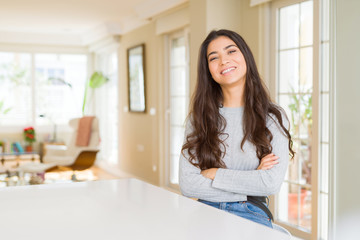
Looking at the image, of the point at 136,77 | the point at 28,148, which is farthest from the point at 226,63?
the point at 28,148

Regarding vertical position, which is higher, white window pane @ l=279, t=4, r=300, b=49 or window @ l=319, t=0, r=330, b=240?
white window pane @ l=279, t=4, r=300, b=49

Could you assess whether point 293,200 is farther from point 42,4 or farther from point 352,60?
point 42,4

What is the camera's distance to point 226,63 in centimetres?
167

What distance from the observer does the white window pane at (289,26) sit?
358cm

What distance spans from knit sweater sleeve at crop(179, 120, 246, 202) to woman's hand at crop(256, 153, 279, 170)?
0.13 m

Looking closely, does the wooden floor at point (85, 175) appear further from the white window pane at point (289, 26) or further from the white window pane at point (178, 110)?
the white window pane at point (289, 26)

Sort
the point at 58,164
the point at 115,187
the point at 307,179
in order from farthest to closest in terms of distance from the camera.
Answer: the point at 58,164 < the point at 307,179 < the point at 115,187

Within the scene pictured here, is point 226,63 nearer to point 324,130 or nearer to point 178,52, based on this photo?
point 324,130

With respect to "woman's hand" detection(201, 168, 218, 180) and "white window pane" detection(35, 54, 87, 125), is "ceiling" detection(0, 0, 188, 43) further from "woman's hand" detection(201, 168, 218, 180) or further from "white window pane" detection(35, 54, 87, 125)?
"woman's hand" detection(201, 168, 218, 180)

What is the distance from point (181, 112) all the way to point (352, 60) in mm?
3208

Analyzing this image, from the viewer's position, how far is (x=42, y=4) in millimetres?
5723

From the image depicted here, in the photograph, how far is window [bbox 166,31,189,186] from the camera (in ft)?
18.0

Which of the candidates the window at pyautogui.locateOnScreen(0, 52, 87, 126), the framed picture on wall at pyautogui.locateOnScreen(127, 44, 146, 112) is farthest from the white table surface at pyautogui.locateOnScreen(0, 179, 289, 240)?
the window at pyautogui.locateOnScreen(0, 52, 87, 126)

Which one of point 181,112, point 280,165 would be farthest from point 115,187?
point 181,112
